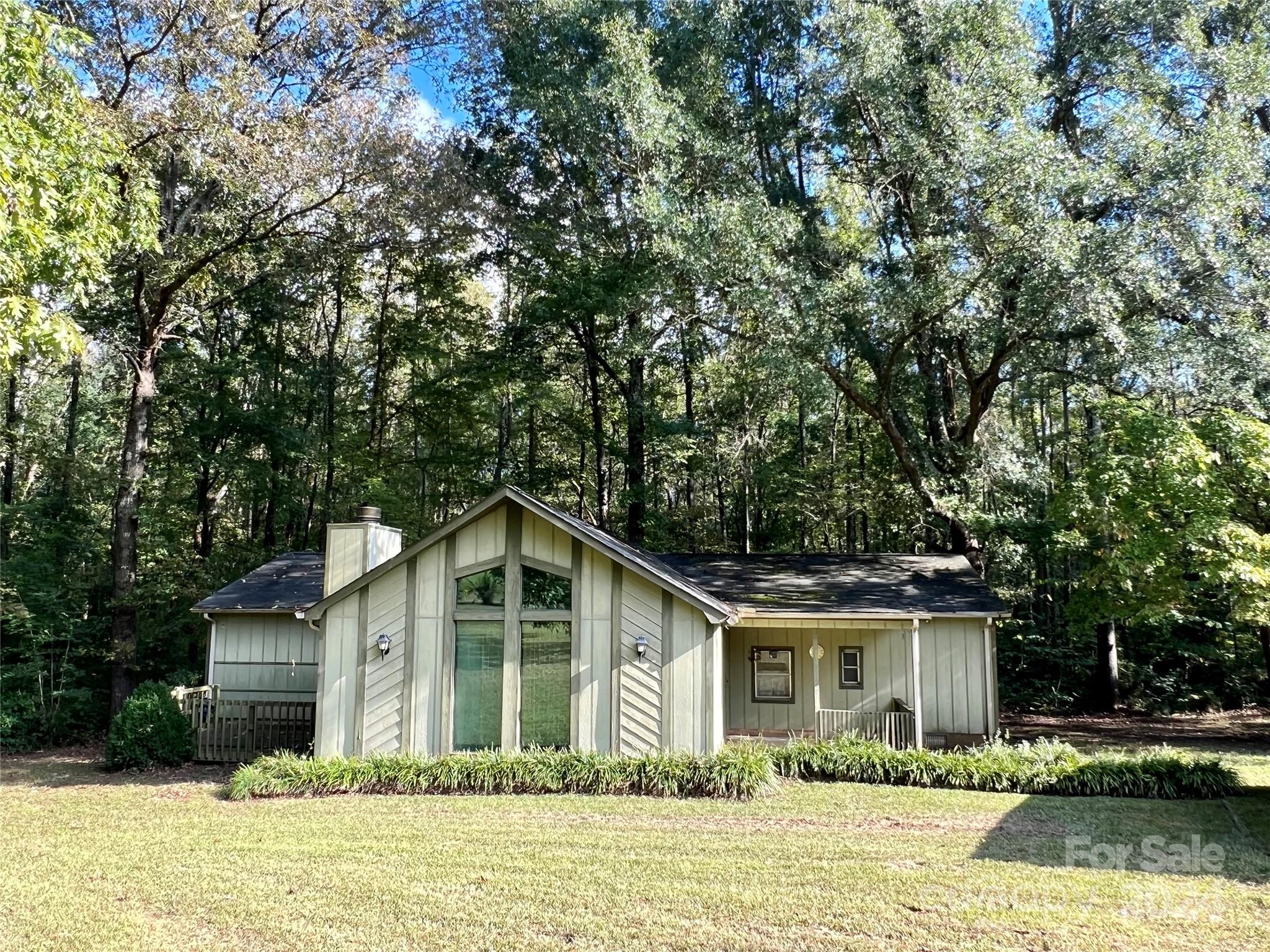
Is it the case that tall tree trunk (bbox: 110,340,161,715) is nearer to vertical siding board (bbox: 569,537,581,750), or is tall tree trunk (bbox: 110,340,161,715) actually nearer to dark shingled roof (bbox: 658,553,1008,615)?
vertical siding board (bbox: 569,537,581,750)

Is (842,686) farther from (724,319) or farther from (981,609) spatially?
(724,319)

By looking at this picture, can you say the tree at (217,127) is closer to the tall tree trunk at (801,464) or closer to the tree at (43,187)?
the tree at (43,187)

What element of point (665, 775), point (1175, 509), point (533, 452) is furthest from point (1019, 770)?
point (533, 452)

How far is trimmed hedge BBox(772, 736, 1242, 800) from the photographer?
33.6 ft

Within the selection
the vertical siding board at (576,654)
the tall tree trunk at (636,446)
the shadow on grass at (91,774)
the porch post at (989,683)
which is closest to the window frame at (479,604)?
the vertical siding board at (576,654)

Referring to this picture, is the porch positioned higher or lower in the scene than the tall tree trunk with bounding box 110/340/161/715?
lower

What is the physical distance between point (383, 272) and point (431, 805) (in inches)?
740

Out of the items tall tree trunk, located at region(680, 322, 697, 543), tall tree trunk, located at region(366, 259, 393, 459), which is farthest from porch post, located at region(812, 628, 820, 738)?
tall tree trunk, located at region(366, 259, 393, 459)

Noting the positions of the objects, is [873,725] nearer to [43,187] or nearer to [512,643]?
[512,643]

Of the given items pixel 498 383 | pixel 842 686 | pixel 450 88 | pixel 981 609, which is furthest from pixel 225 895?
pixel 450 88

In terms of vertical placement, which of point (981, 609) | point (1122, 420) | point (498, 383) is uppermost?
point (498, 383)

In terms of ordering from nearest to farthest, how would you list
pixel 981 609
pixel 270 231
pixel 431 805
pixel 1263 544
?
1. pixel 431 805
2. pixel 1263 544
3. pixel 981 609
4. pixel 270 231

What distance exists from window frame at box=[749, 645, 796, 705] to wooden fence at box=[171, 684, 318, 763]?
7.12 metres

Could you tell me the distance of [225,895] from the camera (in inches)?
254
